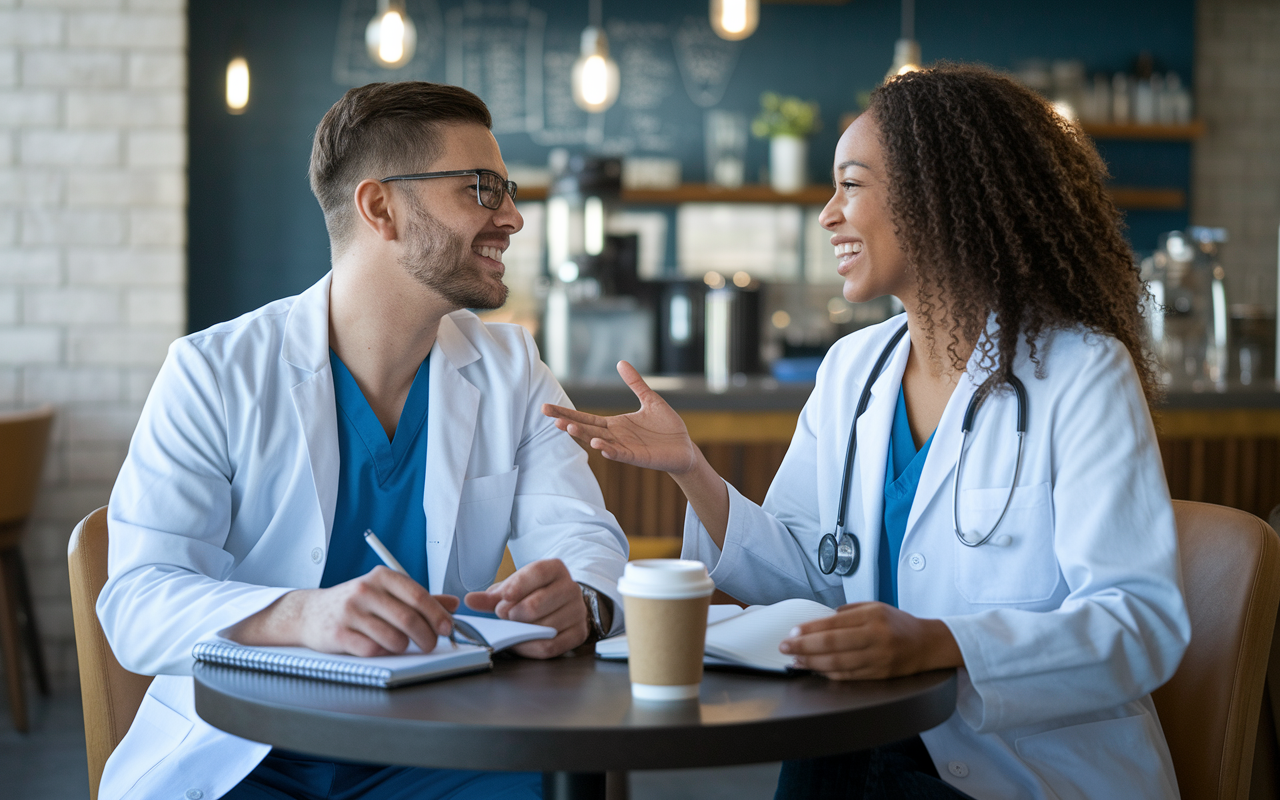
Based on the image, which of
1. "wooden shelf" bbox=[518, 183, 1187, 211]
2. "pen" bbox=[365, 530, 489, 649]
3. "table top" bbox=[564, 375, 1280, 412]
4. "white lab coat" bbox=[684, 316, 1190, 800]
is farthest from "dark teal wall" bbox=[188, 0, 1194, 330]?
"pen" bbox=[365, 530, 489, 649]

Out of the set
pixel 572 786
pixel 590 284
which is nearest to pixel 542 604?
pixel 572 786

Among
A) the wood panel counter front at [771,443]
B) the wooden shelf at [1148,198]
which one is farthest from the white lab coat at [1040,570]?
the wooden shelf at [1148,198]

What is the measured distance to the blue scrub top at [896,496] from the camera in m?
1.65

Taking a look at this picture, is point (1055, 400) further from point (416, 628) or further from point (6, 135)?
point (6, 135)

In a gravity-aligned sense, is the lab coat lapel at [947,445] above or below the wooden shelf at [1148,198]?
below

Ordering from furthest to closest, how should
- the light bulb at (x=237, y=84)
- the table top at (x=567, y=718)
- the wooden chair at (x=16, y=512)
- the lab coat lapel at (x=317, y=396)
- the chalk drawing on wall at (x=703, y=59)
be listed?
the chalk drawing on wall at (x=703, y=59), the light bulb at (x=237, y=84), the wooden chair at (x=16, y=512), the lab coat lapel at (x=317, y=396), the table top at (x=567, y=718)

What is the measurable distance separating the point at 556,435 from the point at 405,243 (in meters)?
0.39

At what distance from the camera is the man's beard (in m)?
1.76

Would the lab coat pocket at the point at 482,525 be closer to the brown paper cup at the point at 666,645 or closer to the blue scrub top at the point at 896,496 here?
the blue scrub top at the point at 896,496

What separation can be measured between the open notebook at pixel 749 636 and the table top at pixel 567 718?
0.06 ft

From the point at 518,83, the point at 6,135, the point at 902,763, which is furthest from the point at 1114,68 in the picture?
the point at 902,763

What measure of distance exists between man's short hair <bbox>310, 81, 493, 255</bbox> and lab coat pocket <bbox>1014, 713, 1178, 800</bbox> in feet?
3.96

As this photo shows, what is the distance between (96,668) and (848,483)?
3.60ft

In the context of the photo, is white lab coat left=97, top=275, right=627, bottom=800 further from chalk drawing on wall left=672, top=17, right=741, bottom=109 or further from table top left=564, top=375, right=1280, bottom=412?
chalk drawing on wall left=672, top=17, right=741, bottom=109
